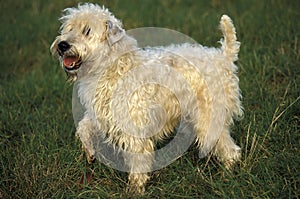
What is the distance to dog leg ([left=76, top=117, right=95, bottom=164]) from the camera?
416cm

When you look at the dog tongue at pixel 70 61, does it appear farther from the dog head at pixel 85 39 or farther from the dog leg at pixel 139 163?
the dog leg at pixel 139 163

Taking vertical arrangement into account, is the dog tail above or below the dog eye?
below

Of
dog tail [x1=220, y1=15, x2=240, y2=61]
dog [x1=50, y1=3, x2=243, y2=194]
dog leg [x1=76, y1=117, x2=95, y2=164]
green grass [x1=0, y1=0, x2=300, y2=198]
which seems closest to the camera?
green grass [x1=0, y1=0, x2=300, y2=198]

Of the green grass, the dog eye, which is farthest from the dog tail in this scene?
the dog eye

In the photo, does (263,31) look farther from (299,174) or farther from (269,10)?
(299,174)

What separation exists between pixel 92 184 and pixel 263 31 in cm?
379

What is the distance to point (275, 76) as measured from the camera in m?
5.62

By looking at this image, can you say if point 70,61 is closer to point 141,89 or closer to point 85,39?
point 85,39

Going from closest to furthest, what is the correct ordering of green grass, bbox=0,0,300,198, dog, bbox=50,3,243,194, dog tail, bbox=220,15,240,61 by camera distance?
green grass, bbox=0,0,300,198 < dog, bbox=50,3,243,194 < dog tail, bbox=220,15,240,61

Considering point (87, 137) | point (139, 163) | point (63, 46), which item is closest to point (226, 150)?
point (139, 163)

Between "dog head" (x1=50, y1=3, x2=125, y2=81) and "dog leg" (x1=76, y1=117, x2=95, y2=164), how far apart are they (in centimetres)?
46

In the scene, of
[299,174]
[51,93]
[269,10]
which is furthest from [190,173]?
[269,10]

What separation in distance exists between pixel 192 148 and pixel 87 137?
1.02 m

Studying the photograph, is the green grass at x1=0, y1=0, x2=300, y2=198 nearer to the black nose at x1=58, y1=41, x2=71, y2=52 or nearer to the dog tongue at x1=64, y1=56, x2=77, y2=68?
the dog tongue at x1=64, y1=56, x2=77, y2=68
